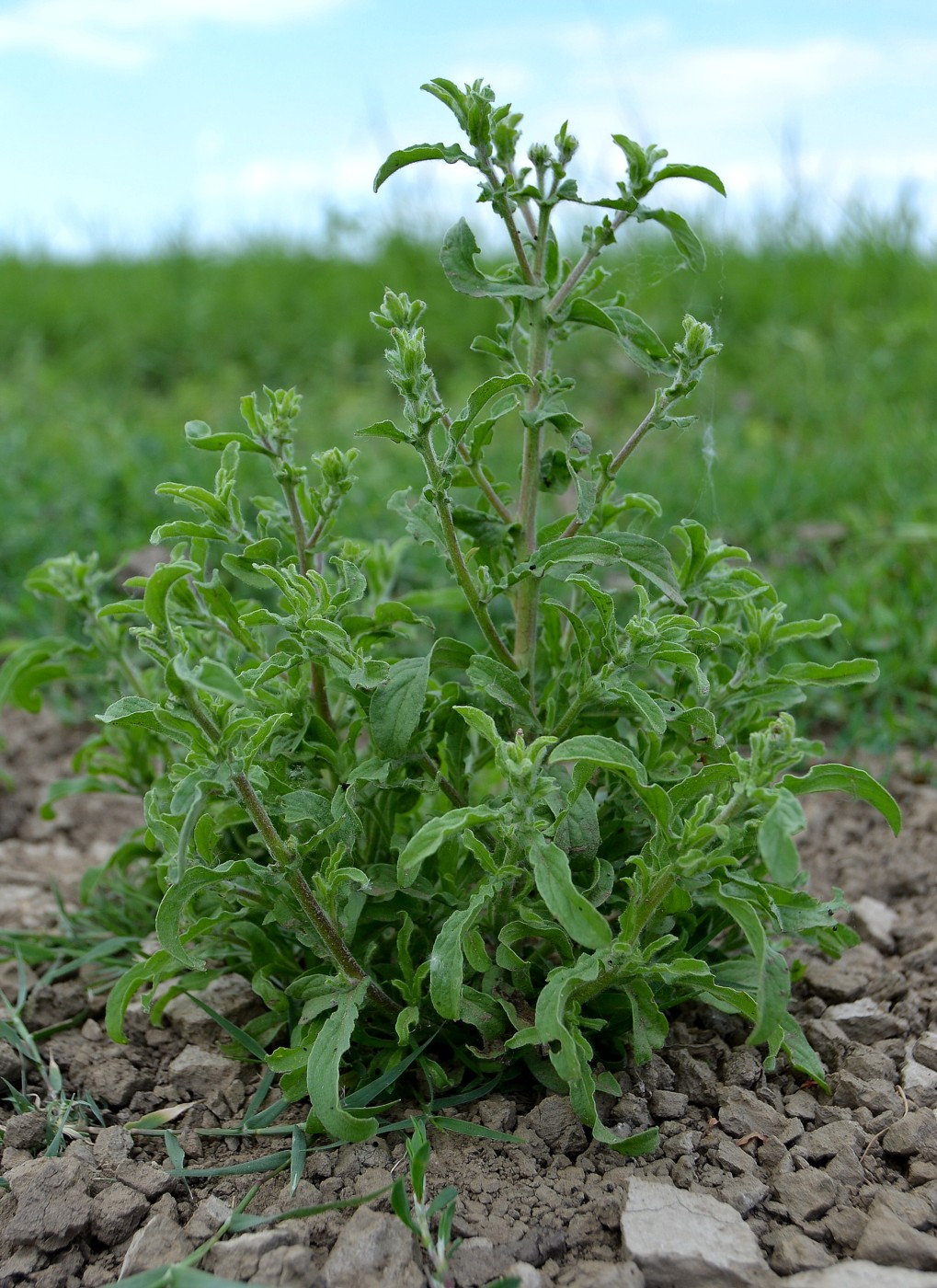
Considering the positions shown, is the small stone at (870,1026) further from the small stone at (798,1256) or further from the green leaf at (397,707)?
the green leaf at (397,707)

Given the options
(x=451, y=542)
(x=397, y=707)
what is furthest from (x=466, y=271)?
(x=397, y=707)

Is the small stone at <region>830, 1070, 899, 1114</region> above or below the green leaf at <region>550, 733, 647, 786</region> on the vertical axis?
below

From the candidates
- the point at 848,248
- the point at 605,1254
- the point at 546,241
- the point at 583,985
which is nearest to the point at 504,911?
the point at 583,985

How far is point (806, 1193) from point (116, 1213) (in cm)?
101

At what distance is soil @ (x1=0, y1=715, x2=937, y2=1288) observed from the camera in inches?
64.2

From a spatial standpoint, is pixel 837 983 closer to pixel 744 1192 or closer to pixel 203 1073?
pixel 744 1192

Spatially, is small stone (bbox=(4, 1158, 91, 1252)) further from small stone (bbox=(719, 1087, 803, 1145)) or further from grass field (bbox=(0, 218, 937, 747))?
grass field (bbox=(0, 218, 937, 747))

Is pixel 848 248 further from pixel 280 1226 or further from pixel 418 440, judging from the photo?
pixel 280 1226

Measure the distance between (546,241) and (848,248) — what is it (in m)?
5.73

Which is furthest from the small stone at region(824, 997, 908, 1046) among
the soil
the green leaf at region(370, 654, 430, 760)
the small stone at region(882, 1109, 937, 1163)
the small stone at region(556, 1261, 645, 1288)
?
the green leaf at region(370, 654, 430, 760)

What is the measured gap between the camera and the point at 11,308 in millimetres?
7574

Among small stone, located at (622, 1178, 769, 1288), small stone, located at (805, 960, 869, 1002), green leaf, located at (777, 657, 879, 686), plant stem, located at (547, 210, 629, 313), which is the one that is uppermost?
plant stem, located at (547, 210, 629, 313)

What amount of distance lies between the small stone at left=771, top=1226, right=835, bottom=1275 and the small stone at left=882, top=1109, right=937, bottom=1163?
10.8 inches

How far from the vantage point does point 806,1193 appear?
5.83 ft
